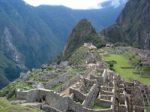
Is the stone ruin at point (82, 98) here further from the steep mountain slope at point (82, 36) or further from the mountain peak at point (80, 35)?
the mountain peak at point (80, 35)

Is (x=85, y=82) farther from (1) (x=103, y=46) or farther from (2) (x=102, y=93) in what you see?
(1) (x=103, y=46)

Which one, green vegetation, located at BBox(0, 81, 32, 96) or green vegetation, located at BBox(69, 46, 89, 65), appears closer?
green vegetation, located at BBox(0, 81, 32, 96)

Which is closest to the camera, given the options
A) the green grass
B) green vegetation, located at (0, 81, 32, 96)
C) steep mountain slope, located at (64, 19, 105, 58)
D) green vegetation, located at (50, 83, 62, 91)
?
green vegetation, located at (0, 81, 32, 96)

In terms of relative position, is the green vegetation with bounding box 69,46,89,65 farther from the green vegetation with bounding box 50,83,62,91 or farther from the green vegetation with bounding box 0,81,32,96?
the green vegetation with bounding box 50,83,62,91

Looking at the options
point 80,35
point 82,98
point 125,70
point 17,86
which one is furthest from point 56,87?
point 80,35

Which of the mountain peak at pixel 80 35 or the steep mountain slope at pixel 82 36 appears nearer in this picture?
the steep mountain slope at pixel 82 36

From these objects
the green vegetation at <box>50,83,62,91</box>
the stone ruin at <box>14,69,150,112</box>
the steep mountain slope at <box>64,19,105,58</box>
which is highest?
the steep mountain slope at <box>64,19,105,58</box>

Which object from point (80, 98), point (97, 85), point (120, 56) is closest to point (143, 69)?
point (120, 56)

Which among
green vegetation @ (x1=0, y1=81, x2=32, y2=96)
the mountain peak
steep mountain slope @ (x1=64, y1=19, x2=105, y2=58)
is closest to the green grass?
green vegetation @ (x1=0, y1=81, x2=32, y2=96)

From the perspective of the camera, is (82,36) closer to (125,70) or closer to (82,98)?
(125,70)

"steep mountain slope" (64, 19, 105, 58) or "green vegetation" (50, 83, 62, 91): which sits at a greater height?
"steep mountain slope" (64, 19, 105, 58)

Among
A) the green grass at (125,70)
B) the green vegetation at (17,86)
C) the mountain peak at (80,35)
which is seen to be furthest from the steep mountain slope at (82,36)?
the green vegetation at (17,86)

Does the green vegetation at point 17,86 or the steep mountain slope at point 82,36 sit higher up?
the steep mountain slope at point 82,36
